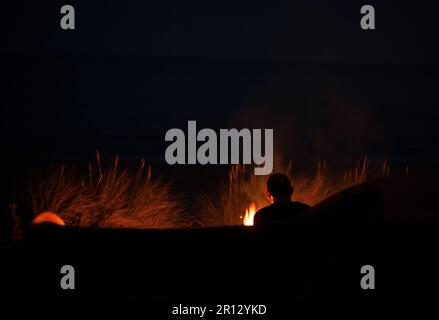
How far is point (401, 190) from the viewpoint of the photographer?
2281 mm

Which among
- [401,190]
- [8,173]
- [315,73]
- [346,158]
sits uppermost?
[315,73]

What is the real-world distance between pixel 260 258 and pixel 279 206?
127 cm

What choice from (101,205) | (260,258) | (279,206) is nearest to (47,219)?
(260,258)

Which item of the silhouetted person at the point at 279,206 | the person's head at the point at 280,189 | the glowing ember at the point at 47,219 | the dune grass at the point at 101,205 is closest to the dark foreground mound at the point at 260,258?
the glowing ember at the point at 47,219

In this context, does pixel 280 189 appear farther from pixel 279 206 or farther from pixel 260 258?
pixel 260 258

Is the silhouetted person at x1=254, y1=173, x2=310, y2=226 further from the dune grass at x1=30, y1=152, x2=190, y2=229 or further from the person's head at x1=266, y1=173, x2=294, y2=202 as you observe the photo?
the dune grass at x1=30, y1=152, x2=190, y2=229

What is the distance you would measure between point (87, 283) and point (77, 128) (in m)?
20.8

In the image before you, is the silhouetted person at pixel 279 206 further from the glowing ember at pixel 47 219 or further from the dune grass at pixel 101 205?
the dune grass at pixel 101 205

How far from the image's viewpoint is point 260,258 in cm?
215

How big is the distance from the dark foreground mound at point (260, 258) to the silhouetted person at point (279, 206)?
1127 mm

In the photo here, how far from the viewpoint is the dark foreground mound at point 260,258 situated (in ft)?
7.00

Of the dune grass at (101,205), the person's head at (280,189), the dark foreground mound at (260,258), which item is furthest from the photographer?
the dune grass at (101,205)
